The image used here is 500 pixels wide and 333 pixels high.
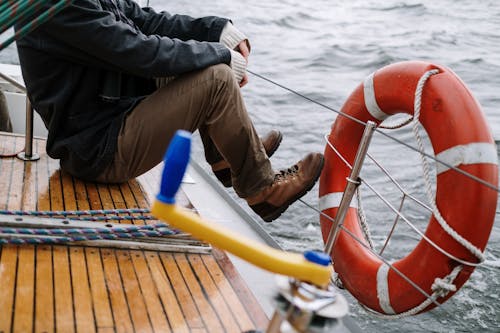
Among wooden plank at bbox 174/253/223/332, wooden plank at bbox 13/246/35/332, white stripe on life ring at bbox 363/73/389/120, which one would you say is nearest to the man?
white stripe on life ring at bbox 363/73/389/120

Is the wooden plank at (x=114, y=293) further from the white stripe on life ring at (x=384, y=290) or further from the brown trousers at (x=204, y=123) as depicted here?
the white stripe on life ring at (x=384, y=290)

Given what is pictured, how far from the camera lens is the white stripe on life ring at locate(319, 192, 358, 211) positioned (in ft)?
7.49

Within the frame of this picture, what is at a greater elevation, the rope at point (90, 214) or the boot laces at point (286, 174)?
the boot laces at point (286, 174)

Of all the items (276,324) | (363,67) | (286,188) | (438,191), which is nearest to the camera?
(276,324)

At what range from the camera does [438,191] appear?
188 centimetres

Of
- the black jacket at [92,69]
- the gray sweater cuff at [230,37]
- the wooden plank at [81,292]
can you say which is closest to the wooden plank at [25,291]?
the wooden plank at [81,292]

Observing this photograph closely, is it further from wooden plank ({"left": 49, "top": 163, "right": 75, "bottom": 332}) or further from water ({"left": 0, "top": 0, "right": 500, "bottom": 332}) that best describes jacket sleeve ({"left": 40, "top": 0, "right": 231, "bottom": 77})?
water ({"left": 0, "top": 0, "right": 500, "bottom": 332})

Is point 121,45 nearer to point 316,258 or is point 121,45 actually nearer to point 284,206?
point 284,206

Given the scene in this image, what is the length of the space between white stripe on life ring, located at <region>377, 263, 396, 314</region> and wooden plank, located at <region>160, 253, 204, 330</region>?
671 millimetres

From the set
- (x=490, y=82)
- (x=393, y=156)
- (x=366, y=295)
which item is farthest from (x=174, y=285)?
(x=490, y=82)

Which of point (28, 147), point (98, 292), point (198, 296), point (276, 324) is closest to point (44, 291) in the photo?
point (98, 292)

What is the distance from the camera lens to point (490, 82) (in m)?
7.12

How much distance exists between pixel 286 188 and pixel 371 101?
0.45m

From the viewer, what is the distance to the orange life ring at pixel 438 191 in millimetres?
1773
